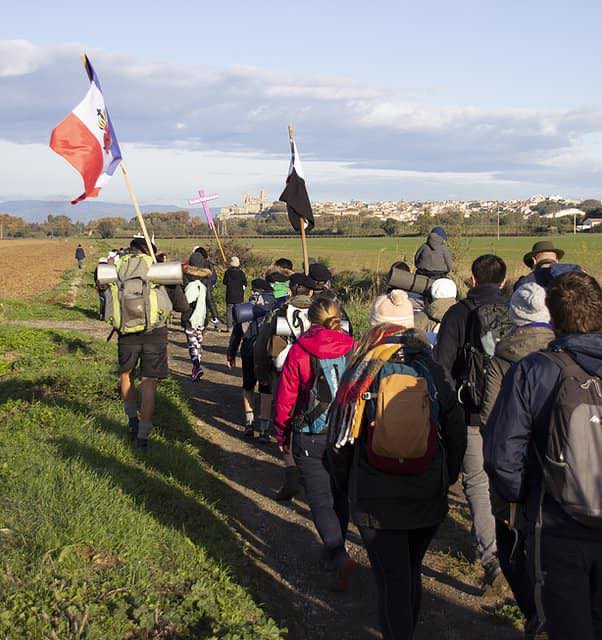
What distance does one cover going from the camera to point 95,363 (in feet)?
40.5

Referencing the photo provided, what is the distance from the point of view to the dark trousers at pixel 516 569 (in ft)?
12.1

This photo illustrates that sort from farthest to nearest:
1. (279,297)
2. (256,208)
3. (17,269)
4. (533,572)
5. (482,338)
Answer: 1. (256,208)
2. (17,269)
3. (279,297)
4. (482,338)
5. (533,572)

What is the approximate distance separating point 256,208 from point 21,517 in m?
125

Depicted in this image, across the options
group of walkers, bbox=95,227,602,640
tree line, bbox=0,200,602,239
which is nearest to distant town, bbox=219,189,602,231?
tree line, bbox=0,200,602,239

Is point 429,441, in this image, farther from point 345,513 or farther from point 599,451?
point 345,513

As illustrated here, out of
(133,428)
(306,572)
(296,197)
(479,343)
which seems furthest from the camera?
(296,197)

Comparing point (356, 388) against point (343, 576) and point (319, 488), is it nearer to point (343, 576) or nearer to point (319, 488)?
point (319, 488)

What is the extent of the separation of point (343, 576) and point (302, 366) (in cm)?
131

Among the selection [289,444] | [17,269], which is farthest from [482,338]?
[17,269]

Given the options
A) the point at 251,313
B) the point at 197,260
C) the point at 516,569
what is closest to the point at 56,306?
the point at 197,260

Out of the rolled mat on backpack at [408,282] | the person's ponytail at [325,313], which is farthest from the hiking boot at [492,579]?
the rolled mat on backpack at [408,282]

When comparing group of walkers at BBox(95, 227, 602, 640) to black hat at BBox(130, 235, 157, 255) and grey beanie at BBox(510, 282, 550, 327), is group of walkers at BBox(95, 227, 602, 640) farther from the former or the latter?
black hat at BBox(130, 235, 157, 255)

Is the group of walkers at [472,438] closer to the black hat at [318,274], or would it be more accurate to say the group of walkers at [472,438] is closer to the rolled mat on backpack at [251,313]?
the black hat at [318,274]

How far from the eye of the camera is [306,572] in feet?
17.8
